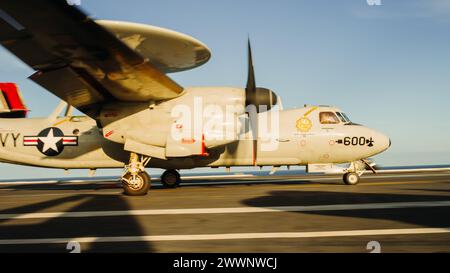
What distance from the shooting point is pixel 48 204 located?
1133cm

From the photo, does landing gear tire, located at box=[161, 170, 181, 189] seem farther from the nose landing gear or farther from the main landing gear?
the nose landing gear

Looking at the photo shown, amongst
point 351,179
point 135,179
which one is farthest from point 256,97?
point 351,179

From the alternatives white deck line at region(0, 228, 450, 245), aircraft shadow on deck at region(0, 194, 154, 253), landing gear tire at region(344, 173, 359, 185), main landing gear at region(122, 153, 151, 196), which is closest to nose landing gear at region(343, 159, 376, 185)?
landing gear tire at region(344, 173, 359, 185)

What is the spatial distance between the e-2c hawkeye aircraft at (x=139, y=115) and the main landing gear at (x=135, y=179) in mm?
35

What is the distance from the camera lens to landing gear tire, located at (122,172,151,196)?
13383mm

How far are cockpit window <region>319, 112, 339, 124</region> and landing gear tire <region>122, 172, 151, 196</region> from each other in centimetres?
772

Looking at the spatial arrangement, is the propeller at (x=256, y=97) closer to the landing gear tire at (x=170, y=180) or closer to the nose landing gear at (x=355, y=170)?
the nose landing gear at (x=355, y=170)

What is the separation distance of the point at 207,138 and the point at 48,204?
216 inches

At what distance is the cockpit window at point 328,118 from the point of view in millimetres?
16312

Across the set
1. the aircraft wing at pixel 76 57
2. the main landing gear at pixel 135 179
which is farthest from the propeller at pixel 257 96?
the main landing gear at pixel 135 179

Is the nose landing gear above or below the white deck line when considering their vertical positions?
above

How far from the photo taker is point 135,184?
13.4m

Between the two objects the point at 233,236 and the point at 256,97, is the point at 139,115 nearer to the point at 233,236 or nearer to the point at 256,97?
the point at 256,97
